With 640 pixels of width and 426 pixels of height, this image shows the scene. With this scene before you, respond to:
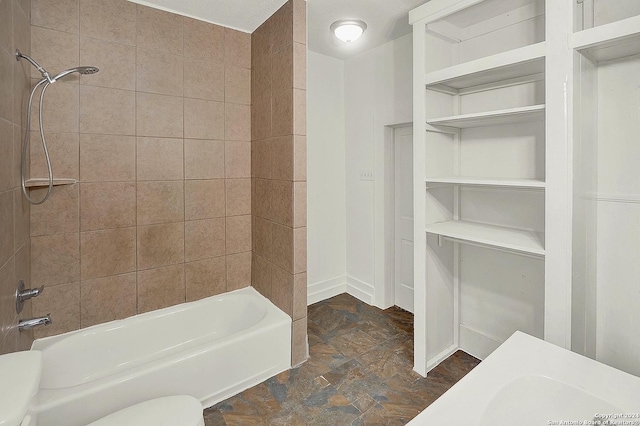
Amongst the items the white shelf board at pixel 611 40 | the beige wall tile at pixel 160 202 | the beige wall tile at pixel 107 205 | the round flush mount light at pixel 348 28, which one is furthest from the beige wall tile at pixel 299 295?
the white shelf board at pixel 611 40

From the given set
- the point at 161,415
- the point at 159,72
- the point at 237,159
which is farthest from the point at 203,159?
the point at 161,415

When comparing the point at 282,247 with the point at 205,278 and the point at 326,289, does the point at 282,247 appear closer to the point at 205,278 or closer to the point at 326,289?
the point at 205,278

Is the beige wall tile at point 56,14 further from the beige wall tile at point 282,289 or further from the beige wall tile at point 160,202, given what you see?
the beige wall tile at point 282,289

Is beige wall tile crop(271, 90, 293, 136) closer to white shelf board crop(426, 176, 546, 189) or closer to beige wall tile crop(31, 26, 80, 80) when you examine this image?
white shelf board crop(426, 176, 546, 189)

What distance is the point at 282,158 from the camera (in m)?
2.30

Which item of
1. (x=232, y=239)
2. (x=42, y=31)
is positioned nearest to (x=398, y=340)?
(x=232, y=239)

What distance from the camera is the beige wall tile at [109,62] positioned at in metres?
2.05

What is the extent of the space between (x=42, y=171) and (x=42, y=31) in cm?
83

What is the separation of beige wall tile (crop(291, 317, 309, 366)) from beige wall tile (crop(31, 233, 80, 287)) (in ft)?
4.84

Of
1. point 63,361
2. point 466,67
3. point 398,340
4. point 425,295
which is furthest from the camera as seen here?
point 398,340

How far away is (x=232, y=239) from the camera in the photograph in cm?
271

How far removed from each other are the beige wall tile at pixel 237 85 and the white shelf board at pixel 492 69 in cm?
147

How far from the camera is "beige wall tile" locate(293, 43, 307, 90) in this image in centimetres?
216

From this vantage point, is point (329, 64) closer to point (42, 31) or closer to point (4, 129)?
point (42, 31)
